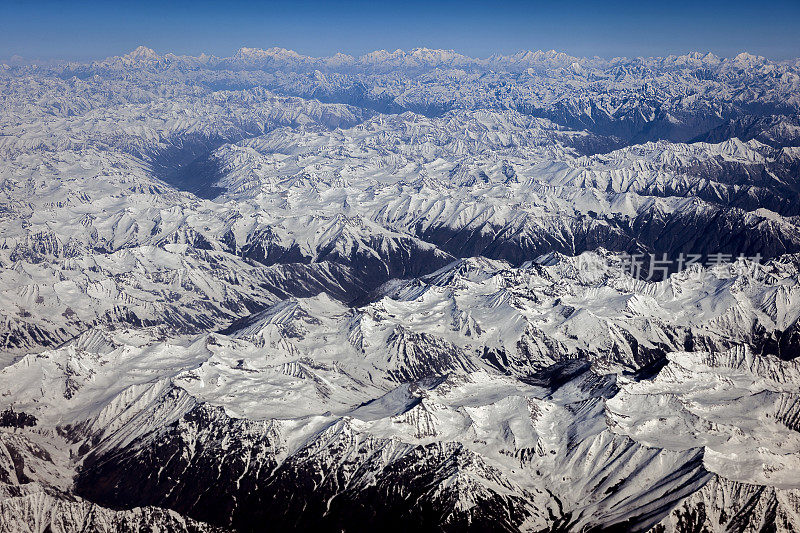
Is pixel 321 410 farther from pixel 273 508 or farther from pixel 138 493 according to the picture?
pixel 138 493

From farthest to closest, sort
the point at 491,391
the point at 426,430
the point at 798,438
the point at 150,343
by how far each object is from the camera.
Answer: the point at 150,343
the point at 491,391
the point at 426,430
the point at 798,438

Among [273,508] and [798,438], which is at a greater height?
[798,438]

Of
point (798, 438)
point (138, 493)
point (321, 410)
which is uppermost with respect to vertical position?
point (798, 438)

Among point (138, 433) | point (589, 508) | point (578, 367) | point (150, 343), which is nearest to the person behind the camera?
point (589, 508)

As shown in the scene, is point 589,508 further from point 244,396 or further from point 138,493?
point 138,493

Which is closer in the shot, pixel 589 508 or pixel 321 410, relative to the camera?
pixel 589 508

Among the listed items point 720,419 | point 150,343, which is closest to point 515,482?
point 720,419

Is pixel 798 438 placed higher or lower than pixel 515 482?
higher

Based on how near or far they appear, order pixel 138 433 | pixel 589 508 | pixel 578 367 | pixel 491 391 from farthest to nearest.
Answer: pixel 578 367, pixel 491 391, pixel 138 433, pixel 589 508

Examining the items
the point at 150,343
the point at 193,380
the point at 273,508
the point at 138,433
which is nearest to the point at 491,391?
the point at 273,508
